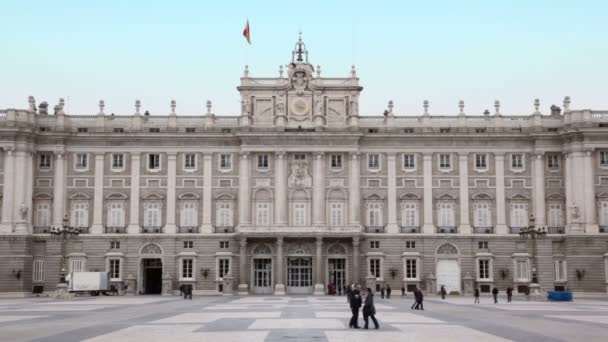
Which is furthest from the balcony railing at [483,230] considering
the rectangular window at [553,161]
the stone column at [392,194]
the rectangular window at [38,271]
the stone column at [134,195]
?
the rectangular window at [38,271]

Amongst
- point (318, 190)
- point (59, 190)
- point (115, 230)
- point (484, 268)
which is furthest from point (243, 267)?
point (484, 268)

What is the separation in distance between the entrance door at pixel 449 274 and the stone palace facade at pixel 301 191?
85mm

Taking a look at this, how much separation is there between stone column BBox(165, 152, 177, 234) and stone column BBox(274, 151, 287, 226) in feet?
28.9

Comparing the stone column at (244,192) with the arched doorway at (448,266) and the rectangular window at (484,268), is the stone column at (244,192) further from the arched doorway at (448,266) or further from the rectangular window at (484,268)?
the rectangular window at (484,268)

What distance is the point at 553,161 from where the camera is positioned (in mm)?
69250

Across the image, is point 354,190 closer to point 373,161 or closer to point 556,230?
point 373,161

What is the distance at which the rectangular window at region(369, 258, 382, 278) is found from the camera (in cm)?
6800

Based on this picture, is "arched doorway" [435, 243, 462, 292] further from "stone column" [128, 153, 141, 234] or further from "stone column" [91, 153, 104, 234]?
"stone column" [91, 153, 104, 234]

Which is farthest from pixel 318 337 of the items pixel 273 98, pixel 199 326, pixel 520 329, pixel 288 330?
pixel 273 98

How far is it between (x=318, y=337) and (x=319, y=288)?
138ft

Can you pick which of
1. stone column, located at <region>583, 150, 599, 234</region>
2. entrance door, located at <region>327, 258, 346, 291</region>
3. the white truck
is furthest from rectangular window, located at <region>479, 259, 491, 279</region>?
the white truck

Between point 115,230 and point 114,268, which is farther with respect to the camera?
point 115,230

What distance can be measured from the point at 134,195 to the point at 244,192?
952 centimetres

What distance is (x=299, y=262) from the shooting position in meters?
68.4
